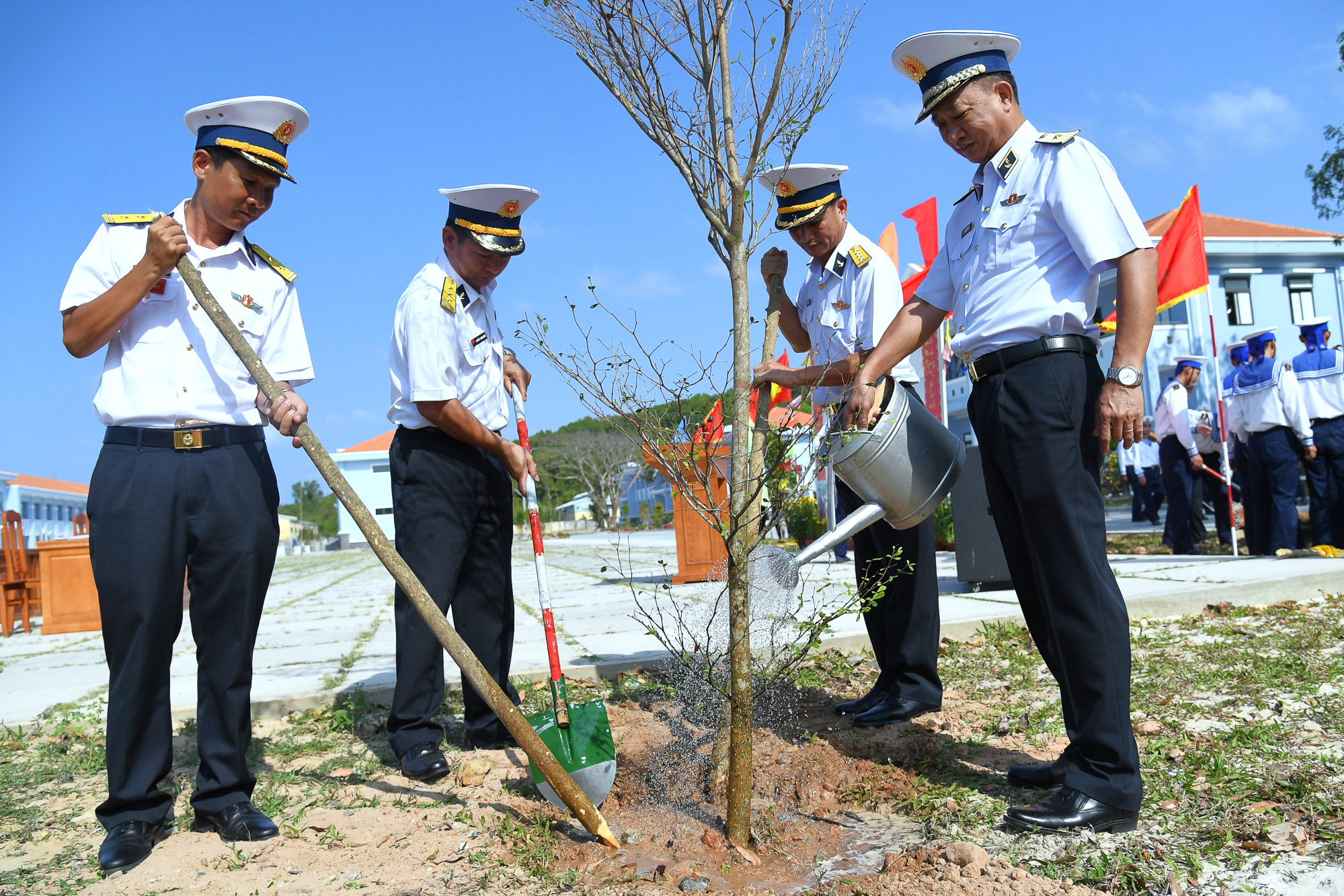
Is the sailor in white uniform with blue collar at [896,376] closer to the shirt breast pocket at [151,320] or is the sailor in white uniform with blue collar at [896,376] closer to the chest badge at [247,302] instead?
the chest badge at [247,302]

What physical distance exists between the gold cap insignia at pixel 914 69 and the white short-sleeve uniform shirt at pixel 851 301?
0.87m

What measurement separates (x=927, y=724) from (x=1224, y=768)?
0.99m

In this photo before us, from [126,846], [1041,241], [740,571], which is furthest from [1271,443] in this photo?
[126,846]

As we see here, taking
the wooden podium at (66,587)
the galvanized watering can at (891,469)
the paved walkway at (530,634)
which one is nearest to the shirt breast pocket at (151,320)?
the paved walkway at (530,634)


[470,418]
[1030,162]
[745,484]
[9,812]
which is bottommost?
[9,812]

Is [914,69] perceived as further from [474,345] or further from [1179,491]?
[1179,491]

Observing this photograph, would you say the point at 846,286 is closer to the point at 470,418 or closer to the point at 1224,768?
the point at 470,418

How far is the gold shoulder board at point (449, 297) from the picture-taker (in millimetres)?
3361

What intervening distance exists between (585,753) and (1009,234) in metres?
2.03

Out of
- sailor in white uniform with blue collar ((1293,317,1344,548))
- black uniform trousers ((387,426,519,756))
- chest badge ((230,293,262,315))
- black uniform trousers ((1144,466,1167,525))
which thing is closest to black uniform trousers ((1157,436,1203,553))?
sailor in white uniform with blue collar ((1293,317,1344,548))

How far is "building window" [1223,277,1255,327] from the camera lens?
29641 millimetres

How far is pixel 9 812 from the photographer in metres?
3.00

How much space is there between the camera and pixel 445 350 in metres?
3.32

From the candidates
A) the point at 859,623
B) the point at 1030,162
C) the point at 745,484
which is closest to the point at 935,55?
the point at 1030,162
